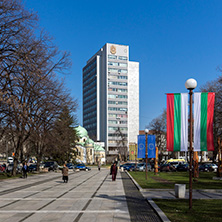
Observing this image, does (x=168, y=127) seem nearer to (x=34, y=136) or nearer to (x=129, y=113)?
(x=34, y=136)

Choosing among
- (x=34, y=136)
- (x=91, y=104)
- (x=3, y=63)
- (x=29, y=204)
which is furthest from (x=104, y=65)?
(x=29, y=204)

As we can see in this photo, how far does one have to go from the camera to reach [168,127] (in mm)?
14023

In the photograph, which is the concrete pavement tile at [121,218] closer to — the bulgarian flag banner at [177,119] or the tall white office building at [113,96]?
the bulgarian flag banner at [177,119]

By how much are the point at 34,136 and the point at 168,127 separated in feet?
102

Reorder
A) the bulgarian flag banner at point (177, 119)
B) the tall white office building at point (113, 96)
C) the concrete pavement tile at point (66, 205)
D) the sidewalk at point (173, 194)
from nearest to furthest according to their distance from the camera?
the concrete pavement tile at point (66, 205) → the bulgarian flag banner at point (177, 119) → the sidewalk at point (173, 194) → the tall white office building at point (113, 96)

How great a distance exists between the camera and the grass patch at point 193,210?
10547 mm

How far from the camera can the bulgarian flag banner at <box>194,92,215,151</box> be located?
1352 centimetres

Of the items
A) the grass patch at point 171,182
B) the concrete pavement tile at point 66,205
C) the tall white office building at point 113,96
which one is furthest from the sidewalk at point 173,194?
the tall white office building at point 113,96

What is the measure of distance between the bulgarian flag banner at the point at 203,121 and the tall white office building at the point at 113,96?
121 meters

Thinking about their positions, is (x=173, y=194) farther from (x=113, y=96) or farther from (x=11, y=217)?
(x=113, y=96)

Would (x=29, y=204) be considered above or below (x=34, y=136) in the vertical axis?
below

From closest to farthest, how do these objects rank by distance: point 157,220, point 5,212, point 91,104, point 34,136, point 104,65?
point 157,220 < point 5,212 < point 34,136 < point 104,65 < point 91,104

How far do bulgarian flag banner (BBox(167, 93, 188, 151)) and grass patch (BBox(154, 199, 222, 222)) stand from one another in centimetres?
243

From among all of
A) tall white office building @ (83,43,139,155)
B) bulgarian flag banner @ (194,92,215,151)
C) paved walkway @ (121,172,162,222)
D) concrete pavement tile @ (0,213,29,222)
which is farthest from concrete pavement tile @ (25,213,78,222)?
tall white office building @ (83,43,139,155)
